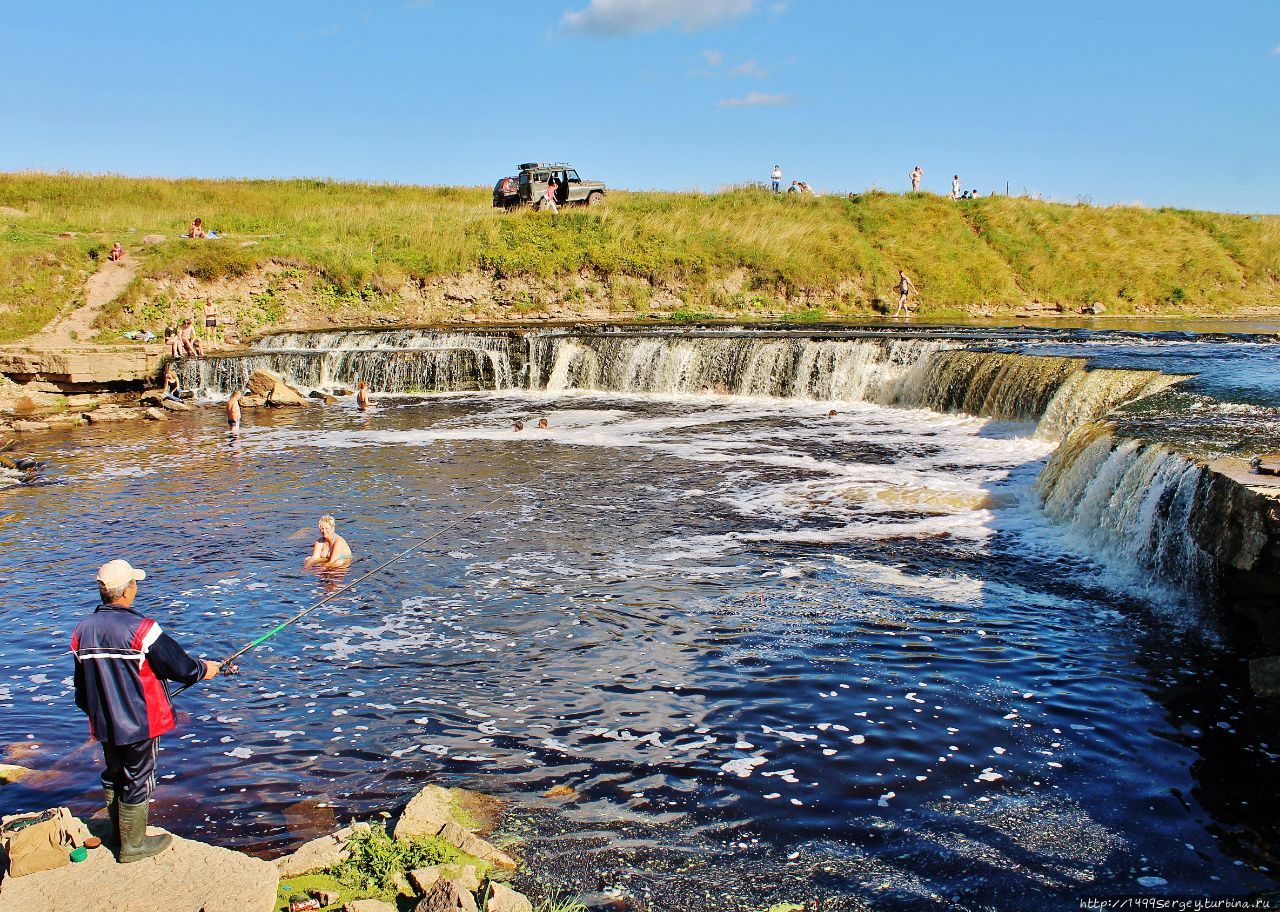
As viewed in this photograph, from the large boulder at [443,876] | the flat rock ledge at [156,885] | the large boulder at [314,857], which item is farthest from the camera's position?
the large boulder at [314,857]

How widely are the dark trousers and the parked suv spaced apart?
Result: 38985mm

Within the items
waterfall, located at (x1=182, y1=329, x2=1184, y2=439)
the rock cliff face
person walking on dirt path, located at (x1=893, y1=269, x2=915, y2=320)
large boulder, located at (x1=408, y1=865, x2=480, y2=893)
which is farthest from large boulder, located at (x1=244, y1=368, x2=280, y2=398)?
person walking on dirt path, located at (x1=893, y1=269, x2=915, y2=320)

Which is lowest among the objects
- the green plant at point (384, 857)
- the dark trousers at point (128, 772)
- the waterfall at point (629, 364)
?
the green plant at point (384, 857)

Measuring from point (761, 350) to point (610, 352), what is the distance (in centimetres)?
444

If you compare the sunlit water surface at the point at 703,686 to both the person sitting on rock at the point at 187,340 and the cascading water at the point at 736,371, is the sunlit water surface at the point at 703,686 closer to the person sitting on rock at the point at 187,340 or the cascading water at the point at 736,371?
the cascading water at the point at 736,371

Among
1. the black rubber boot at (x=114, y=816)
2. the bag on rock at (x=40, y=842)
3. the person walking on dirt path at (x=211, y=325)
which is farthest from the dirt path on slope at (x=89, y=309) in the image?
the black rubber boot at (x=114, y=816)

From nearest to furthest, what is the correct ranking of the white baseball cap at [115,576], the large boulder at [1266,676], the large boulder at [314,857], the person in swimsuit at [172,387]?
the large boulder at [314,857]
the white baseball cap at [115,576]
the large boulder at [1266,676]
the person in swimsuit at [172,387]

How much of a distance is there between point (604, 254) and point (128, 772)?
118 feet

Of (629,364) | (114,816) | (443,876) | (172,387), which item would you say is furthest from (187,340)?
(443,876)

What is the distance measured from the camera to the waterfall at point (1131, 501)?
9.62 meters

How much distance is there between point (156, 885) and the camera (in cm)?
486

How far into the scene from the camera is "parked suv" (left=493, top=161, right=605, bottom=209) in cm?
4222

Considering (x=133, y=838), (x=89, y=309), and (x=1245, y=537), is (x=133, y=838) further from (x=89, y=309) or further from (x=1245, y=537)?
(x=89, y=309)

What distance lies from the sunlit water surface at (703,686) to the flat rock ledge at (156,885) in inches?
19.8
